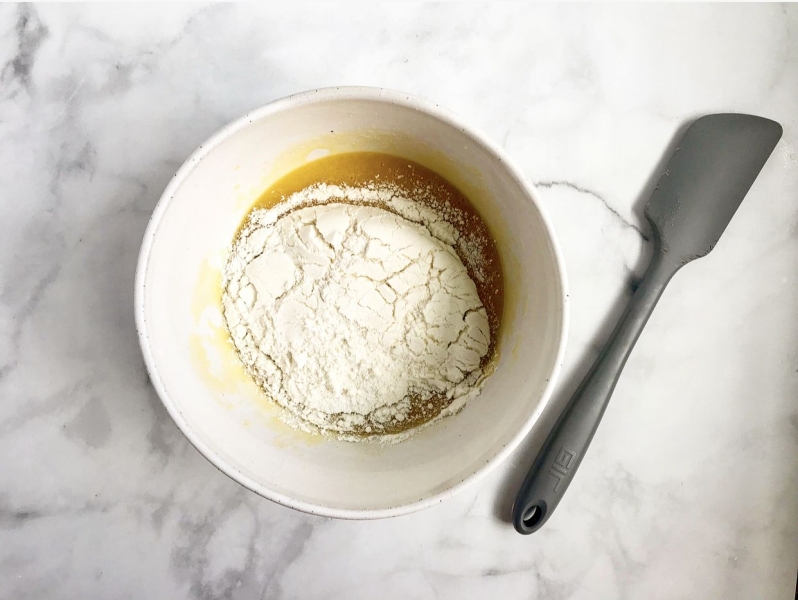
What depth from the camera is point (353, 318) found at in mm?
681

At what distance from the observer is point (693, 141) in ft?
2.48

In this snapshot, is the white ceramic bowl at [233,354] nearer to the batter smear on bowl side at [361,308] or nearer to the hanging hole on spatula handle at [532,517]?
the batter smear on bowl side at [361,308]

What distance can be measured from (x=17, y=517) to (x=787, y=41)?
1.27 m

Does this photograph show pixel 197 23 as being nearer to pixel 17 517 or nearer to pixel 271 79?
pixel 271 79

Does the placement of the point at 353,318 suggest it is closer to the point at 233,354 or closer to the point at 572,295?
the point at 233,354

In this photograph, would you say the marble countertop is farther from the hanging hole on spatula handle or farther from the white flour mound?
the white flour mound

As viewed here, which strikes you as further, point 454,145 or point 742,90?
point 742,90

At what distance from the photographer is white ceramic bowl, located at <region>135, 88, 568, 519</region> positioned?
593mm

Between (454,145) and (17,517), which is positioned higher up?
(454,145)

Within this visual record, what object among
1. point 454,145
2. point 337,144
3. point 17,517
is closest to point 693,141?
point 454,145

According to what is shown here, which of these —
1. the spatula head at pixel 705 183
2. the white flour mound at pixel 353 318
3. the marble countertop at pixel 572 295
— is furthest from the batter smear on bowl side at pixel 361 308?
the spatula head at pixel 705 183

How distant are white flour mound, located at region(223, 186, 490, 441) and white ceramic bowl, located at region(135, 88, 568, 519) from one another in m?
0.03

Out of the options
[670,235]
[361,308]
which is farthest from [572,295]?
[361,308]

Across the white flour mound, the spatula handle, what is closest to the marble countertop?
the spatula handle
